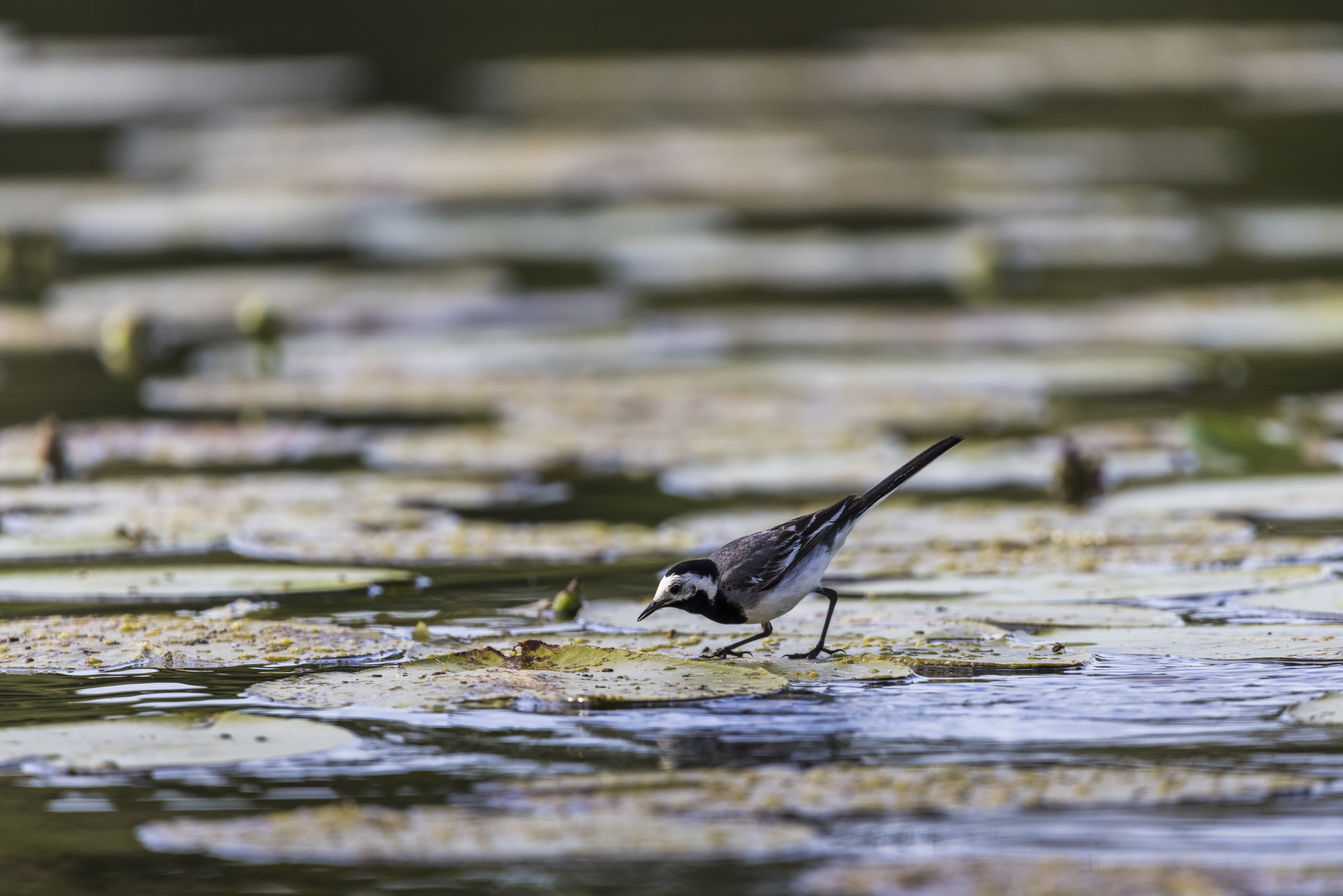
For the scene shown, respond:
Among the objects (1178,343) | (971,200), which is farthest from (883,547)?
(971,200)

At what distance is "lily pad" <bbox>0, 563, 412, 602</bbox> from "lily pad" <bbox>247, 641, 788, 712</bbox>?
93 centimetres

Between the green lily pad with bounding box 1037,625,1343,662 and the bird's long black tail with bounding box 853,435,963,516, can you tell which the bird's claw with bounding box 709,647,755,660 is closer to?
the bird's long black tail with bounding box 853,435,963,516

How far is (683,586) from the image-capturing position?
449cm

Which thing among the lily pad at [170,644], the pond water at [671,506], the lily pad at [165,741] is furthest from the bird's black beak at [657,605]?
the lily pad at [165,741]

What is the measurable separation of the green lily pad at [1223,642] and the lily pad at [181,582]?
189 centimetres

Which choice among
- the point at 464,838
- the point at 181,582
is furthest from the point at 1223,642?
the point at 181,582

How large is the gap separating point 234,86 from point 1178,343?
16948mm

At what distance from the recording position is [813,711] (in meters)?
4.07

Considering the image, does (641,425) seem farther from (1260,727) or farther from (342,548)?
(1260,727)

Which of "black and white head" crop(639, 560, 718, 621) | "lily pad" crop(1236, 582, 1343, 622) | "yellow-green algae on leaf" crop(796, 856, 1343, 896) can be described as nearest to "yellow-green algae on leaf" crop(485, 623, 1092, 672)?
"black and white head" crop(639, 560, 718, 621)

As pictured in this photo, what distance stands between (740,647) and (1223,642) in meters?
1.08

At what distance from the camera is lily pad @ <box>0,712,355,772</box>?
12.3ft

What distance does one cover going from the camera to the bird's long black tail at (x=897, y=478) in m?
4.87

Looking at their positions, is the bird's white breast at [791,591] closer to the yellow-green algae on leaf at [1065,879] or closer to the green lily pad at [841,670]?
the green lily pad at [841,670]
